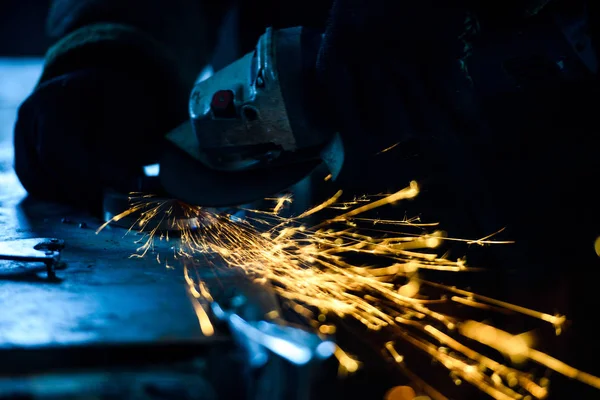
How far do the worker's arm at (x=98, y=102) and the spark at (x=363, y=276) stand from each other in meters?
0.17

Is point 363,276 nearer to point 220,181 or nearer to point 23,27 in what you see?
point 220,181

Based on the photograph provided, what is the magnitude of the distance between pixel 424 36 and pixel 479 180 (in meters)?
0.46

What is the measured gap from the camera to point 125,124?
5.24 ft

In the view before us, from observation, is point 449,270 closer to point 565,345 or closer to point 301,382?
point 565,345

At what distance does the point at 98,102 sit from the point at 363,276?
2.83ft

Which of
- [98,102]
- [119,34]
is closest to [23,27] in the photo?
[119,34]

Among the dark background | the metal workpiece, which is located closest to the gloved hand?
the metal workpiece

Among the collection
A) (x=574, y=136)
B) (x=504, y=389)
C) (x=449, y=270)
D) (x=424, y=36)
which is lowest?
(x=504, y=389)

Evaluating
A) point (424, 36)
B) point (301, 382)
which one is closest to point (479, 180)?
point (424, 36)

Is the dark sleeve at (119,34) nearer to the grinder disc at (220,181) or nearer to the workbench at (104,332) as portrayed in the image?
the grinder disc at (220,181)

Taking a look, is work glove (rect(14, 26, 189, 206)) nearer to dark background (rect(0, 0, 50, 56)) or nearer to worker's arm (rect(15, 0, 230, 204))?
worker's arm (rect(15, 0, 230, 204))

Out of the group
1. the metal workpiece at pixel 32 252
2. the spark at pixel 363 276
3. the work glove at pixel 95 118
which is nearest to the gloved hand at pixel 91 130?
the work glove at pixel 95 118

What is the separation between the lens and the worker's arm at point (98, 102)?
156 cm

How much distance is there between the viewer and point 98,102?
5.18 ft
